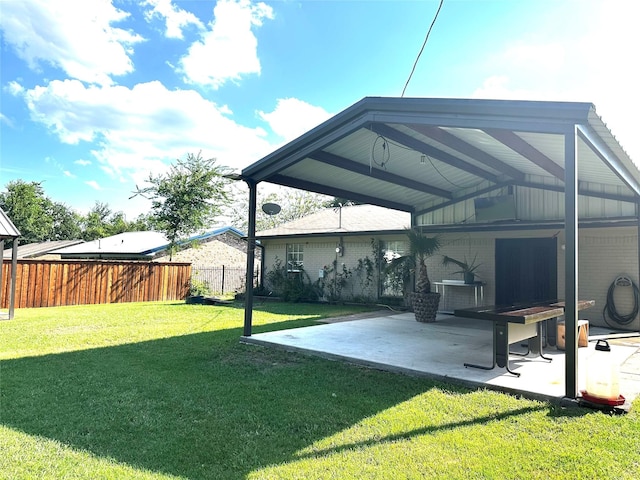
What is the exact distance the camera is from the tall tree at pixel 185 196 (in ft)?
69.4

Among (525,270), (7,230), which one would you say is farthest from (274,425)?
(7,230)

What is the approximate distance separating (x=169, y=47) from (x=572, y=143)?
1257 centimetres

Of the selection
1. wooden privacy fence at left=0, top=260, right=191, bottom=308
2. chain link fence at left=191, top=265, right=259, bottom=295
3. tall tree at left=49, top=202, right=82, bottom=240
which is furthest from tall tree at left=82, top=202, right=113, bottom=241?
wooden privacy fence at left=0, top=260, right=191, bottom=308

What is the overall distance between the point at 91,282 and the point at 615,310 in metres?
16.1

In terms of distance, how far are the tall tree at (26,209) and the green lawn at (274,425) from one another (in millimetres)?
42648

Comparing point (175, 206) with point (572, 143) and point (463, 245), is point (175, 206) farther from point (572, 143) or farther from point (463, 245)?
point (572, 143)

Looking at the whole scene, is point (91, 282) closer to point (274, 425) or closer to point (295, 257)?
point (295, 257)

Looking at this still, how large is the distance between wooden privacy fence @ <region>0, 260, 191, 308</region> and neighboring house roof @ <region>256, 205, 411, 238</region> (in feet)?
14.0

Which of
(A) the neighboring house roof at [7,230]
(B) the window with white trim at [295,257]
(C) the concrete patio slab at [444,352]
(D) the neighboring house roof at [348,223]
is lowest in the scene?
(C) the concrete patio slab at [444,352]

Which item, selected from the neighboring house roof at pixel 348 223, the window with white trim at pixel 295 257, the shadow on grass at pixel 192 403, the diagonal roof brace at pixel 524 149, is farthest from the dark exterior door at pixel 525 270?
the window with white trim at pixel 295 257

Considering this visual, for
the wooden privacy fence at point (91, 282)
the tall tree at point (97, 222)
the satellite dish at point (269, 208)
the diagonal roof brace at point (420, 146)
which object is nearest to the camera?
the diagonal roof brace at point (420, 146)

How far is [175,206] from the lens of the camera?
21.3 metres

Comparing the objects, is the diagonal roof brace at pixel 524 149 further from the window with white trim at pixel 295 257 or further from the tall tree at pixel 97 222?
the tall tree at pixel 97 222

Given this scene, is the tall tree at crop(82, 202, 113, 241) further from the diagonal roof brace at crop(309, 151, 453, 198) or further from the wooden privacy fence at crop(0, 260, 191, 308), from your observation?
the diagonal roof brace at crop(309, 151, 453, 198)
